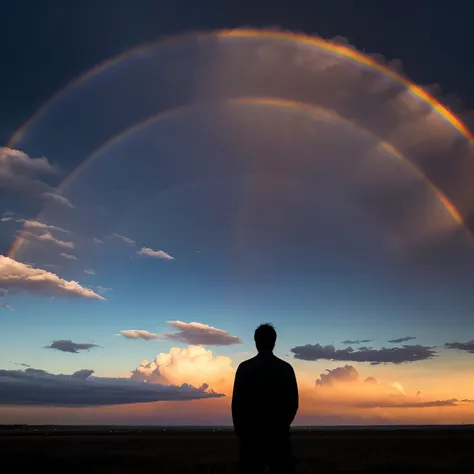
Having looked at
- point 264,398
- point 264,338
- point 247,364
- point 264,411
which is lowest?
point 264,411

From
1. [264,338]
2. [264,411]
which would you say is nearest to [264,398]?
[264,411]

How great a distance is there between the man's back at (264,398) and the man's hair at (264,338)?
23cm

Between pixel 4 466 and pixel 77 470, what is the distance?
3430 millimetres

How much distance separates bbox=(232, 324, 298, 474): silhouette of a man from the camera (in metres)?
4.28

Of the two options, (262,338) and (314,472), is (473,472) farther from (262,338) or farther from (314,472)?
(262,338)

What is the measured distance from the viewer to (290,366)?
4684 mm

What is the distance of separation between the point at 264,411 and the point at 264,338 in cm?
72

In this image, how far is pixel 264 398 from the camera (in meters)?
4.44

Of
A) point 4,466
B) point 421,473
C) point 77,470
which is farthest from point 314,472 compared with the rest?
point 4,466

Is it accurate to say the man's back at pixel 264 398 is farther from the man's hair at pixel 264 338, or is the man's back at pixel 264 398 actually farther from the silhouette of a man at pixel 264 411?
the man's hair at pixel 264 338

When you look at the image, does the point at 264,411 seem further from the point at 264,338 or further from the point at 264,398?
the point at 264,338

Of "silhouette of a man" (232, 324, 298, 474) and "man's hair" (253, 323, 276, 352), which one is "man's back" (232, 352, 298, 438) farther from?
"man's hair" (253, 323, 276, 352)

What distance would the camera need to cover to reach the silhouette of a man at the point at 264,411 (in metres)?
4.28

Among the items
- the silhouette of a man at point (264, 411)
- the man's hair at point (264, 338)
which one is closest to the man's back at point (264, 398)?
the silhouette of a man at point (264, 411)
